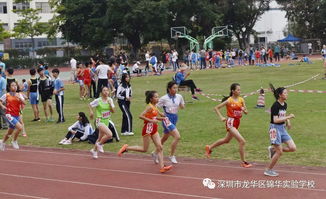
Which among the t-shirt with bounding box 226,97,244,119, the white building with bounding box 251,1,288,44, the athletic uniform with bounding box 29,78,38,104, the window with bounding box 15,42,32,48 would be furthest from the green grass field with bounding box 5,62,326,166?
Result: the white building with bounding box 251,1,288,44

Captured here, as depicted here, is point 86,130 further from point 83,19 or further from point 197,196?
point 83,19

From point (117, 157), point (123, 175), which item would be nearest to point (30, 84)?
point (117, 157)

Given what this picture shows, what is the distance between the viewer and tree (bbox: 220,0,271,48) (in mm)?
68625

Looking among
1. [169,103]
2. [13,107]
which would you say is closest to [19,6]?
[13,107]

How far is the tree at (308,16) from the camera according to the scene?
68.2 metres

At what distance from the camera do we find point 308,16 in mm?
70438

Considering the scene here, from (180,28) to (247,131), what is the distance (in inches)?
1782

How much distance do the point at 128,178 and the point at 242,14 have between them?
62.0 m

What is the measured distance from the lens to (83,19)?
62781 millimetres

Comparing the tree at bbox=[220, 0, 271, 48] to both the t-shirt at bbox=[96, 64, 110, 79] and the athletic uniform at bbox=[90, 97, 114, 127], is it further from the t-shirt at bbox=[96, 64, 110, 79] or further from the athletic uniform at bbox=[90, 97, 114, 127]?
the athletic uniform at bbox=[90, 97, 114, 127]

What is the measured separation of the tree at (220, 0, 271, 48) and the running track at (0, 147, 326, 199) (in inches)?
2303

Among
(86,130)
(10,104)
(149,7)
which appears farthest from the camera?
(149,7)

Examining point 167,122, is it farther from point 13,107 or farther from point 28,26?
point 28,26

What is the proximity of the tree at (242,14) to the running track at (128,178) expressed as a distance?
192 feet
